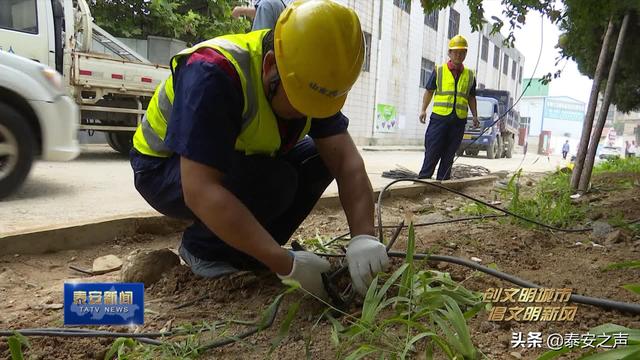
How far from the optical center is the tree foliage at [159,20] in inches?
351

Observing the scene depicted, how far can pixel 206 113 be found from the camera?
123 centimetres

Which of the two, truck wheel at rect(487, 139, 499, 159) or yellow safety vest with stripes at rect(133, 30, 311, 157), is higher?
yellow safety vest with stripes at rect(133, 30, 311, 157)

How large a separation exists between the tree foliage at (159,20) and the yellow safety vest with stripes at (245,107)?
8146mm

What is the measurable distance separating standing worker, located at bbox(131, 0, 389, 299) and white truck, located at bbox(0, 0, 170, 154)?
441 centimetres

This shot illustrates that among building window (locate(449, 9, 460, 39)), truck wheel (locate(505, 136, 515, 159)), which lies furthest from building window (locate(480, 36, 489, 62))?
truck wheel (locate(505, 136, 515, 159))

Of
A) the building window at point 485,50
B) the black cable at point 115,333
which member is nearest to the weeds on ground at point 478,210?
the black cable at point 115,333

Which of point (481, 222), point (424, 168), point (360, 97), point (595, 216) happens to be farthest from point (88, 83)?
point (360, 97)

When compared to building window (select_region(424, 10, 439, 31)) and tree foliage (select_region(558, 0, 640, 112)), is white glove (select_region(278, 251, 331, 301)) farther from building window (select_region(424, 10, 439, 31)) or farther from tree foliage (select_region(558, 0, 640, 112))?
building window (select_region(424, 10, 439, 31))

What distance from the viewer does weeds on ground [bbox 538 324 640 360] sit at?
884 millimetres

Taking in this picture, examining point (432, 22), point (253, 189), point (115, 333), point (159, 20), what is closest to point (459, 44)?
point (253, 189)

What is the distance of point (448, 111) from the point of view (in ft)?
14.7

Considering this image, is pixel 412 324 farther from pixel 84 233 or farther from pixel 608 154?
pixel 608 154

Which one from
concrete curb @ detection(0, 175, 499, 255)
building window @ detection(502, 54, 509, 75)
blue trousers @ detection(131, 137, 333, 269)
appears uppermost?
building window @ detection(502, 54, 509, 75)

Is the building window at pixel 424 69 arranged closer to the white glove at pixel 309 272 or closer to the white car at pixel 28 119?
the white car at pixel 28 119
